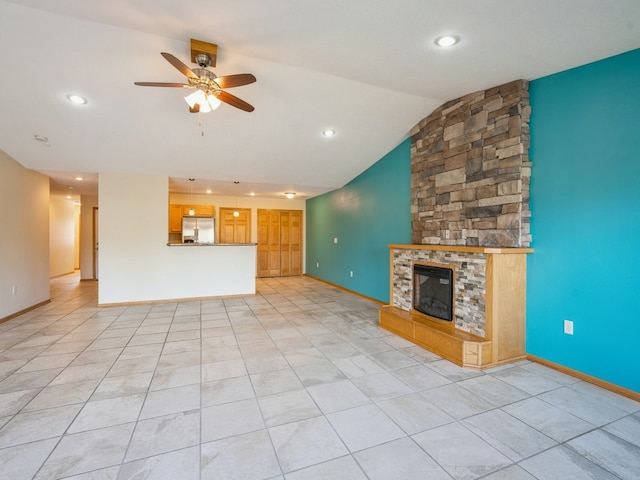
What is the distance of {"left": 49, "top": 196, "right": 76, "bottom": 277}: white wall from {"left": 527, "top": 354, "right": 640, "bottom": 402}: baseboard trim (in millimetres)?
10660

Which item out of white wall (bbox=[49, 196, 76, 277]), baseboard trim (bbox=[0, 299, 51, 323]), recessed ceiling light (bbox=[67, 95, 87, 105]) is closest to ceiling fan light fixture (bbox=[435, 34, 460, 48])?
recessed ceiling light (bbox=[67, 95, 87, 105])

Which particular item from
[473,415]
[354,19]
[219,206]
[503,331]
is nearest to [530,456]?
[473,415]

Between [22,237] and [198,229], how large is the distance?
3.32 metres

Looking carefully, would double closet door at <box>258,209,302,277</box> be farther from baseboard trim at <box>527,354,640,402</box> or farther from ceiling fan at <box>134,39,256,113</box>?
baseboard trim at <box>527,354,640,402</box>

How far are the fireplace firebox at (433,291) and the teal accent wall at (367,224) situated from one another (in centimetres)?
99

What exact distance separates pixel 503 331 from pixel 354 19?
309 centimetres

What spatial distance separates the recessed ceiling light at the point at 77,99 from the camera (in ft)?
10.6

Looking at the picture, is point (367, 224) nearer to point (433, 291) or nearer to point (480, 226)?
point (433, 291)

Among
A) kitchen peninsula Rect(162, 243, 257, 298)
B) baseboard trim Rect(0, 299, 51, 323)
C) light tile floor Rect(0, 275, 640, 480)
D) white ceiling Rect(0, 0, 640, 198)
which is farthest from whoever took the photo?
kitchen peninsula Rect(162, 243, 257, 298)

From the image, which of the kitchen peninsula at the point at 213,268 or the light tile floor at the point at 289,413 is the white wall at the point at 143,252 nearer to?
the kitchen peninsula at the point at 213,268

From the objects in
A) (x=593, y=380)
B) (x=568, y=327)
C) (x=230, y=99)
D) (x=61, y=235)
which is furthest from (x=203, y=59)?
(x=61, y=235)

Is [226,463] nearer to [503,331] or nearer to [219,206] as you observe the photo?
[503,331]

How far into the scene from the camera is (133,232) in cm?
525

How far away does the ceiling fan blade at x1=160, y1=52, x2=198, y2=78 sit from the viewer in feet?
7.31
